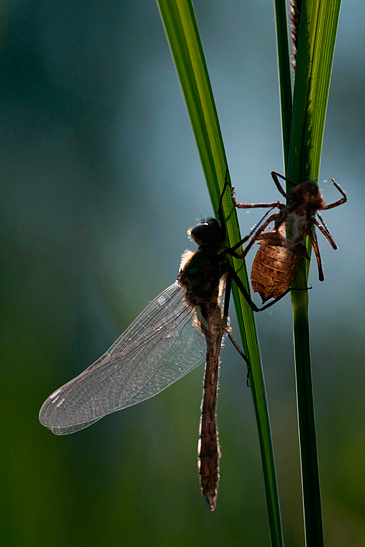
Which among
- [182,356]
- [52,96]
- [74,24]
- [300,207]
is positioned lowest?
[182,356]

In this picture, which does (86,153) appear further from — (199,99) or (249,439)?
(199,99)

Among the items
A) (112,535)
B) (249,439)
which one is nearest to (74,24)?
(249,439)

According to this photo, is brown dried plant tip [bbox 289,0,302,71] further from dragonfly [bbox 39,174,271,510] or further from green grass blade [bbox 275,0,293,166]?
dragonfly [bbox 39,174,271,510]

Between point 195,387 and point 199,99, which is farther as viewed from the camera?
point 195,387

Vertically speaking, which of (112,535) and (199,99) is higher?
(199,99)

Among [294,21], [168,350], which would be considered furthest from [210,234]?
[294,21]
